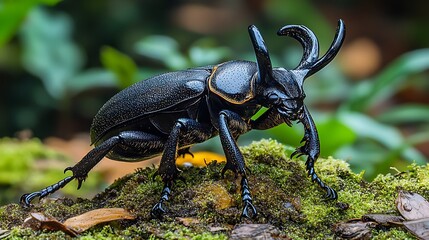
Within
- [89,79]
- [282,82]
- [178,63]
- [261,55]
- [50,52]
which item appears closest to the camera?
[261,55]

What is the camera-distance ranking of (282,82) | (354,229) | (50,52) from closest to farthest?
1. (354,229)
2. (282,82)
3. (50,52)

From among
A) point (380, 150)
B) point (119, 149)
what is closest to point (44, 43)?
point (380, 150)

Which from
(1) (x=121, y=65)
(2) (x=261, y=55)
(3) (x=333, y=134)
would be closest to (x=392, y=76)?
(3) (x=333, y=134)

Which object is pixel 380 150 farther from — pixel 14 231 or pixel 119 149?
pixel 14 231

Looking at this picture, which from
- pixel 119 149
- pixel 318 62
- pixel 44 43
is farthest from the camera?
pixel 44 43

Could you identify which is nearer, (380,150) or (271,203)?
(271,203)

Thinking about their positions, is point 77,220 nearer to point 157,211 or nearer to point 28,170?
point 157,211
